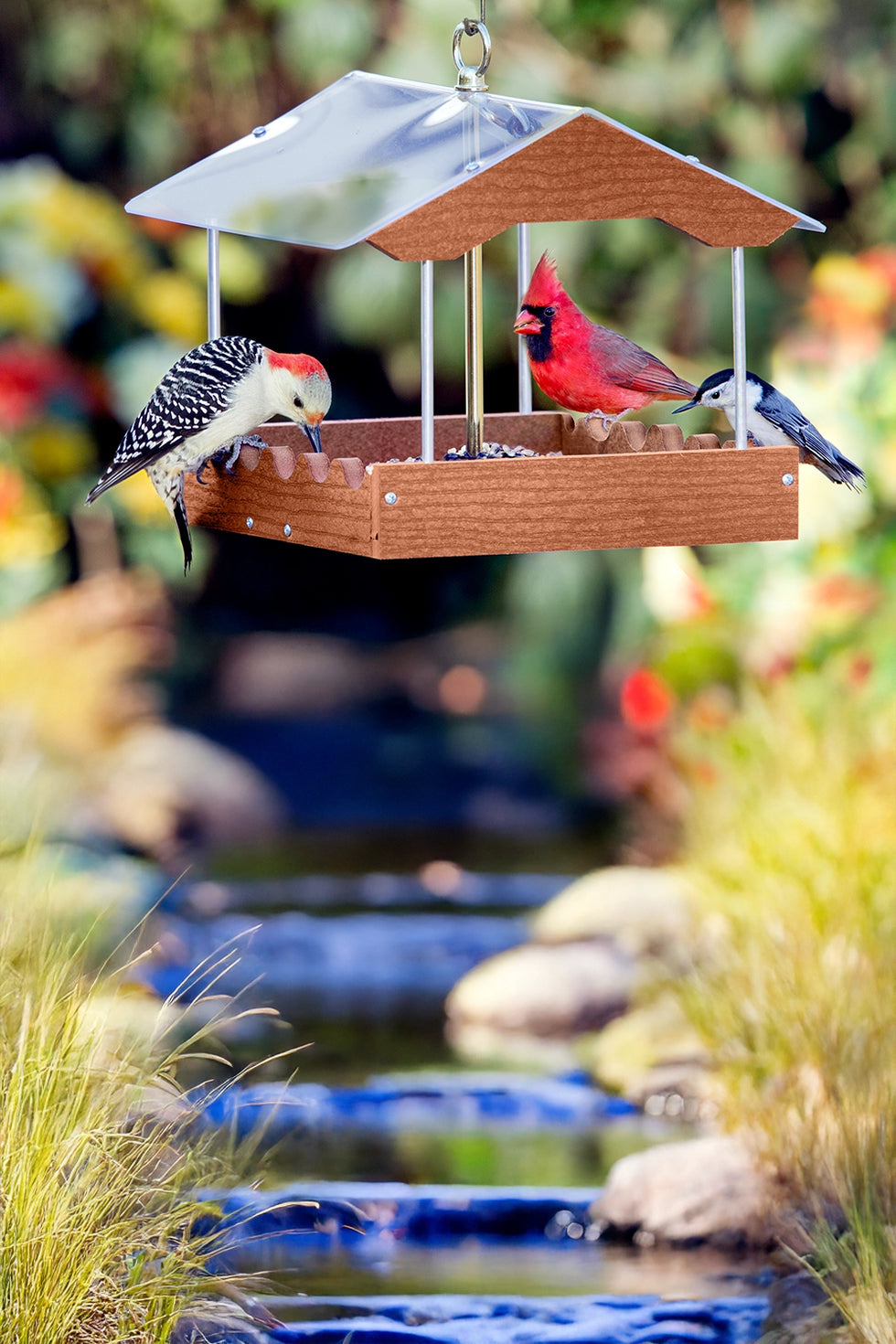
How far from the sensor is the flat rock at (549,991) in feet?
15.3

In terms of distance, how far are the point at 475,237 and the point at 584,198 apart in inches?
7.2

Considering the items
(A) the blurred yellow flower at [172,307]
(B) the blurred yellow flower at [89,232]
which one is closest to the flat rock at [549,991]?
(A) the blurred yellow flower at [172,307]

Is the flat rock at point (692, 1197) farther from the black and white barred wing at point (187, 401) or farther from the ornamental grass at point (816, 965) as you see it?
the black and white barred wing at point (187, 401)

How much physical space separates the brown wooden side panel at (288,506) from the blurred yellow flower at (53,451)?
461 centimetres

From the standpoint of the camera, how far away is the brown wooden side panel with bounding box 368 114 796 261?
2064mm

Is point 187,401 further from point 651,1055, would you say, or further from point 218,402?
point 651,1055

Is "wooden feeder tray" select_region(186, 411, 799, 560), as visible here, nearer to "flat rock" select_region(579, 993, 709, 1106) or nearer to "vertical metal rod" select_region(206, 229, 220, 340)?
"vertical metal rod" select_region(206, 229, 220, 340)

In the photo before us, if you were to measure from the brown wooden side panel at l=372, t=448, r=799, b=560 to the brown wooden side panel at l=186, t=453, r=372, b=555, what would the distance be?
6 centimetres

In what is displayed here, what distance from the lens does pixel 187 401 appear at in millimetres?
2371

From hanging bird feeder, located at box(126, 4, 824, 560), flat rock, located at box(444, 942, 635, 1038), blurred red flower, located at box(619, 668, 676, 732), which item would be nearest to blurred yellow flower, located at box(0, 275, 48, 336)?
blurred red flower, located at box(619, 668, 676, 732)

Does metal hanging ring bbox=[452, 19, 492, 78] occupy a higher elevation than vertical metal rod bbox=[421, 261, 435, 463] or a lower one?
higher

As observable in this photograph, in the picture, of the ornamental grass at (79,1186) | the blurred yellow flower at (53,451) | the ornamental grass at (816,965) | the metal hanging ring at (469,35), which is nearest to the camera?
the ornamental grass at (79,1186)

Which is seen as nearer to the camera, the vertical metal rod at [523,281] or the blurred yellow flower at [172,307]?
the vertical metal rod at [523,281]

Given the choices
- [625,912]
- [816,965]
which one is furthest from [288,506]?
[625,912]
